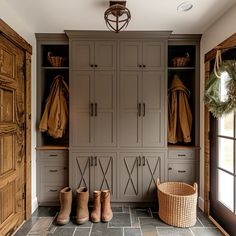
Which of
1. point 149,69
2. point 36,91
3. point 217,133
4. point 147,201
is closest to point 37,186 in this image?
point 36,91

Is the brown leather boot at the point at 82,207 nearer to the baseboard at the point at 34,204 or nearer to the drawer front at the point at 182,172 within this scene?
the baseboard at the point at 34,204

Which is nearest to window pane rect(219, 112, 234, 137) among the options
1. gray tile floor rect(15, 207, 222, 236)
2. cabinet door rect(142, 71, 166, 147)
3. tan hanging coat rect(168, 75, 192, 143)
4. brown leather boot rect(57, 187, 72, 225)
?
tan hanging coat rect(168, 75, 192, 143)

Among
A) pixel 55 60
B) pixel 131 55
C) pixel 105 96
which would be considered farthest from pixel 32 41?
pixel 131 55

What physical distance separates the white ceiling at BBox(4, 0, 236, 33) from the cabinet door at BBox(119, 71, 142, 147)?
637 millimetres

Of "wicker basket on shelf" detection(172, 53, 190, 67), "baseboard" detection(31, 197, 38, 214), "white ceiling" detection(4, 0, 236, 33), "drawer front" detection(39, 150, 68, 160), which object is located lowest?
"baseboard" detection(31, 197, 38, 214)

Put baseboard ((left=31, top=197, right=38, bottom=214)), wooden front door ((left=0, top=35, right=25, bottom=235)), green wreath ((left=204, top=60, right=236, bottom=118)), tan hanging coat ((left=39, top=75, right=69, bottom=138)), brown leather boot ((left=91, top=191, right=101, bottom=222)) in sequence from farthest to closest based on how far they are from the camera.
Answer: tan hanging coat ((left=39, top=75, right=69, bottom=138)) < baseboard ((left=31, top=197, right=38, bottom=214)) < brown leather boot ((left=91, top=191, right=101, bottom=222)) < wooden front door ((left=0, top=35, right=25, bottom=235)) < green wreath ((left=204, top=60, right=236, bottom=118))

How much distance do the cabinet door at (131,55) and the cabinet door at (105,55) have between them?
0.39 feet

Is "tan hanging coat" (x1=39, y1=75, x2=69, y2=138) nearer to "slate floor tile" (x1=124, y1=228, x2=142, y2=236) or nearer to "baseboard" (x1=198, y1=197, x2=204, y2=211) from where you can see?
"slate floor tile" (x1=124, y1=228, x2=142, y2=236)

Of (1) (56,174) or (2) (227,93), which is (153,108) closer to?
(2) (227,93)

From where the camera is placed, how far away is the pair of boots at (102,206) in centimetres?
244

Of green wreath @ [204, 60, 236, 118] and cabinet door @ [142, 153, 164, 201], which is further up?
green wreath @ [204, 60, 236, 118]

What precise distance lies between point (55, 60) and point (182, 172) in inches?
91.5

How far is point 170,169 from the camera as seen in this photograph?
2797 millimetres

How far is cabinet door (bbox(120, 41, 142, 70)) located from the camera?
2725 mm
